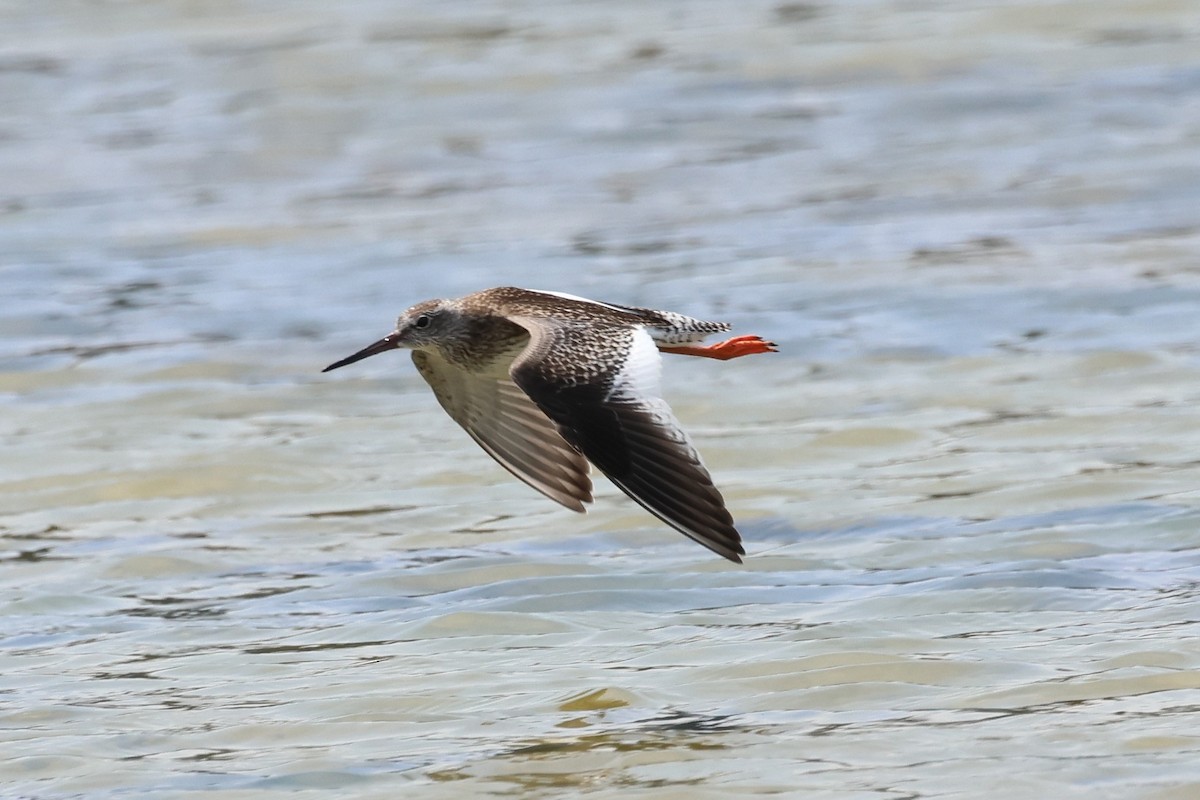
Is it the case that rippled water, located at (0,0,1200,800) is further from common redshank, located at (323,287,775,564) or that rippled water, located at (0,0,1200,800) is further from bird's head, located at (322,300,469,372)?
bird's head, located at (322,300,469,372)

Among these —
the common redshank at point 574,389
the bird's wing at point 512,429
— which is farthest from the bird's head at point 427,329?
the bird's wing at point 512,429

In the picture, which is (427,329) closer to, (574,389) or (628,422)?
(574,389)

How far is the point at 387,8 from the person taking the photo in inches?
891

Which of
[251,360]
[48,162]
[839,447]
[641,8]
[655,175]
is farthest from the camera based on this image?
[641,8]

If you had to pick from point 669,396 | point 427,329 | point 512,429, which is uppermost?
point 427,329

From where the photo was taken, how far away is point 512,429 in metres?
7.74

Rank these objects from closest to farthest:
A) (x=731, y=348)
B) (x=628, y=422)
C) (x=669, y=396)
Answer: (x=628, y=422)
(x=731, y=348)
(x=669, y=396)

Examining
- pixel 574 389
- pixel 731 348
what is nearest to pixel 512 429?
pixel 731 348

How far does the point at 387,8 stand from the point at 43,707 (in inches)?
649

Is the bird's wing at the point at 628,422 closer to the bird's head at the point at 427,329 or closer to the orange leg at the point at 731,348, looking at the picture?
the orange leg at the point at 731,348

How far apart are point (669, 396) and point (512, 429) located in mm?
4026

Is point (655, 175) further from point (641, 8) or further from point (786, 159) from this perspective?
point (641, 8)

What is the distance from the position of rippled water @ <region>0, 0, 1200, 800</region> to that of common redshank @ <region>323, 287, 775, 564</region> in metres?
0.68

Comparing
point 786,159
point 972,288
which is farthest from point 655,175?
point 972,288
